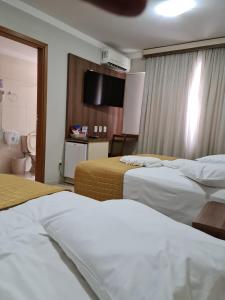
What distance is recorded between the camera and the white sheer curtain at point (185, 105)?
3.70m

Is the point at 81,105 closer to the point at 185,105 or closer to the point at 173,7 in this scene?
the point at 185,105

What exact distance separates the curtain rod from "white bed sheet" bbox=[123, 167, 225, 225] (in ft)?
8.29

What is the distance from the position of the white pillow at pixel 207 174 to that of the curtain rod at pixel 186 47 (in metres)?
2.54

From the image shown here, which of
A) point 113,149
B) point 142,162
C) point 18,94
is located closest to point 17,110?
point 18,94

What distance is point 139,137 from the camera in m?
4.58

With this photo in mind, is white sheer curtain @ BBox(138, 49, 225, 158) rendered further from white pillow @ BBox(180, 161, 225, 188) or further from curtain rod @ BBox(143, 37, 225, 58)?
white pillow @ BBox(180, 161, 225, 188)

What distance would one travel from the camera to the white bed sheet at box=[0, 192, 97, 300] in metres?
0.60

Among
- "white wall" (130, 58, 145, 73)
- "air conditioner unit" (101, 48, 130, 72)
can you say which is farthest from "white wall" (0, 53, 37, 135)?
"white wall" (130, 58, 145, 73)

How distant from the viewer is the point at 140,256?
63 cm

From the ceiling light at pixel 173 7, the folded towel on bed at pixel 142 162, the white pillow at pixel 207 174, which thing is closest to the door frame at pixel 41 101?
the folded towel on bed at pixel 142 162

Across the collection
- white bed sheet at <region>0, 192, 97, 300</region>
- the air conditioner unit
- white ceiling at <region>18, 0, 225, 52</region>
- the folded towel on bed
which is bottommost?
white bed sheet at <region>0, 192, 97, 300</region>

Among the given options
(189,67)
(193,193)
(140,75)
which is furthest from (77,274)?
(140,75)

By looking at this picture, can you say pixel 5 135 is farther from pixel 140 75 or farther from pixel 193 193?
pixel 193 193

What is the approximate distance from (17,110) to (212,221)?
4.40 m
